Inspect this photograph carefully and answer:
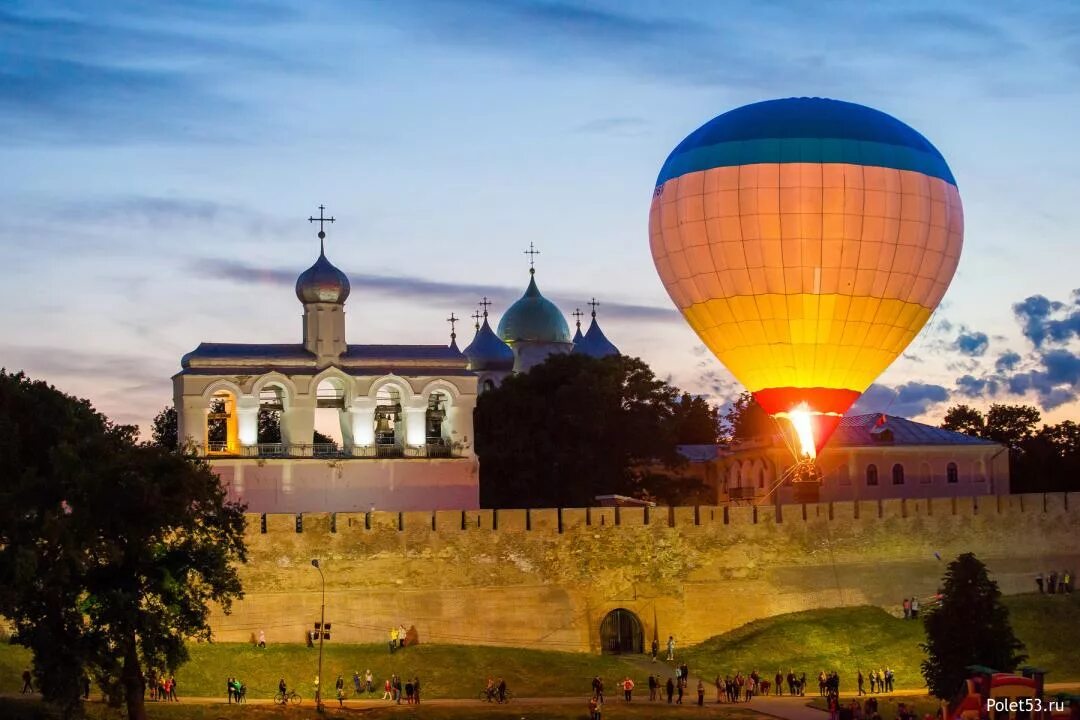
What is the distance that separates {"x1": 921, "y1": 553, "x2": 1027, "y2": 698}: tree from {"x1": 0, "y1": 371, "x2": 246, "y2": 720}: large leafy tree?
47.4 ft

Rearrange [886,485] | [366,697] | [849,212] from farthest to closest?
[886,485] → [849,212] → [366,697]

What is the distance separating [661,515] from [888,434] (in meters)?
19.7

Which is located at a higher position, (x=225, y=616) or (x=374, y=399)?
(x=374, y=399)

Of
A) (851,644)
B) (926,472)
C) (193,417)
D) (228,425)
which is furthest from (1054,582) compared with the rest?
(193,417)

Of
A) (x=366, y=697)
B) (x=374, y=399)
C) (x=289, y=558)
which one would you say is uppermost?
(x=374, y=399)

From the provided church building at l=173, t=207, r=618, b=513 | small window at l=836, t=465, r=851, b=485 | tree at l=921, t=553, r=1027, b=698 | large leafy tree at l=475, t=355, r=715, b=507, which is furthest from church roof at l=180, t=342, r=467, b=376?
tree at l=921, t=553, r=1027, b=698

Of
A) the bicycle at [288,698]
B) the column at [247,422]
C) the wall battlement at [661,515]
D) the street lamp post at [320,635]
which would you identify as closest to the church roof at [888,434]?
the wall battlement at [661,515]

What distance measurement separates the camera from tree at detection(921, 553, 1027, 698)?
4703 cm

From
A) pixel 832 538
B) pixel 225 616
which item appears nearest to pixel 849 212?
pixel 832 538

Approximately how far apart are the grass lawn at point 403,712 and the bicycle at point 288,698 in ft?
1.97

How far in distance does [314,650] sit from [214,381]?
12.8 metres

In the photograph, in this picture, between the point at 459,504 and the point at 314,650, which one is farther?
the point at 459,504

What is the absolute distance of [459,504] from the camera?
212ft

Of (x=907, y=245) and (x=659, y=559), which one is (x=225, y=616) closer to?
(x=659, y=559)
